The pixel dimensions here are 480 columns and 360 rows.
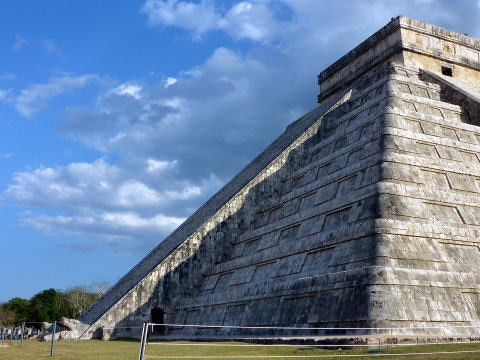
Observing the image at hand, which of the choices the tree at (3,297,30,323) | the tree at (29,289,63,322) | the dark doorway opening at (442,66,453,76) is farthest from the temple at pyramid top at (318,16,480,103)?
the tree at (3,297,30,323)

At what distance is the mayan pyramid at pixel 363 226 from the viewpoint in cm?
1116

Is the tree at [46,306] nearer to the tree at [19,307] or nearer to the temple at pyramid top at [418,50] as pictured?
the tree at [19,307]

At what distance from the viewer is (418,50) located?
72.9 ft

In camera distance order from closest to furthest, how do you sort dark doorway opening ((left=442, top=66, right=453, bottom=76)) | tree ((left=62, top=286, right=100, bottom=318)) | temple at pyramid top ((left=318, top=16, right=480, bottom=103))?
temple at pyramid top ((left=318, top=16, right=480, bottom=103))
dark doorway opening ((left=442, top=66, right=453, bottom=76))
tree ((left=62, top=286, right=100, bottom=318))

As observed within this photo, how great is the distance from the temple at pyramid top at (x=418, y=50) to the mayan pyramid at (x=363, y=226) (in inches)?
2.5

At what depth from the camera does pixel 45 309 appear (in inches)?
2157

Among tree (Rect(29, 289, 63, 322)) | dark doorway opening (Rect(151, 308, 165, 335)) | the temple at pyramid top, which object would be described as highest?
the temple at pyramid top

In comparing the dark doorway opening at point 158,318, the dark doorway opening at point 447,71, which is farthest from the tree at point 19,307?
the dark doorway opening at point 447,71

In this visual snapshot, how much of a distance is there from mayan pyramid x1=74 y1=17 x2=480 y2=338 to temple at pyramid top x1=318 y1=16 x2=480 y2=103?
0.06 metres

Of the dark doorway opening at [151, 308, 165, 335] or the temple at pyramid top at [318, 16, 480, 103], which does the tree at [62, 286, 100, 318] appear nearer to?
the dark doorway opening at [151, 308, 165, 335]

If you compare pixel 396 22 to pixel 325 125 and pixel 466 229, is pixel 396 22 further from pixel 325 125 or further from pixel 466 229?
pixel 466 229

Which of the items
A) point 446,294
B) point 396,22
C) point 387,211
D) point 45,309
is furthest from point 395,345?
point 45,309

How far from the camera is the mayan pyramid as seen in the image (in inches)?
439

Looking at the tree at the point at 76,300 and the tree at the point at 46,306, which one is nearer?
the tree at the point at 46,306
